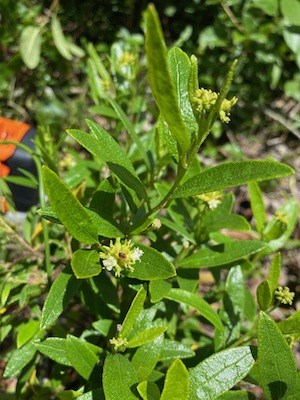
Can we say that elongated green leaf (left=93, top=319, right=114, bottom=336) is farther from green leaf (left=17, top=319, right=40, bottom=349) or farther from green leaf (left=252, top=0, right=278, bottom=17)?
green leaf (left=252, top=0, right=278, bottom=17)

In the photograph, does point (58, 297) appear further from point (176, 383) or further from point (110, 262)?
point (176, 383)

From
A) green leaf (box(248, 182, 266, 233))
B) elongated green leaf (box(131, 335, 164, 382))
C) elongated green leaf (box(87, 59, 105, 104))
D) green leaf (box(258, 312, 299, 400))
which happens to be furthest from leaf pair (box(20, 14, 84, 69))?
green leaf (box(258, 312, 299, 400))

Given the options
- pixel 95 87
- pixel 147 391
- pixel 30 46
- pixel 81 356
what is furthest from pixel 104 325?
pixel 30 46

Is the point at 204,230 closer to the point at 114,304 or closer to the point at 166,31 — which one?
the point at 114,304

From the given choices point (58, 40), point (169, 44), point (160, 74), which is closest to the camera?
point (160, 74)

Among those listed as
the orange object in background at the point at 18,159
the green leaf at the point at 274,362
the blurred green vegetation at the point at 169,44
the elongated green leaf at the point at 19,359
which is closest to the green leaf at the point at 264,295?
the green leaf at the point at 274,362

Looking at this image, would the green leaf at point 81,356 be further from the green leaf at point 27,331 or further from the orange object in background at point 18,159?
the orange object in background at point 18,159
